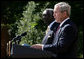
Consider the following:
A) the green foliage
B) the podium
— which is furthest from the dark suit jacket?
the green foliage

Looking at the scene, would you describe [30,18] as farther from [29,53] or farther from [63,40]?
[29,53]

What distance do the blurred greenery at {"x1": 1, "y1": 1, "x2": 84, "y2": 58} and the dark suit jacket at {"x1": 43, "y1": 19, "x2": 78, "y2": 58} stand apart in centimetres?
281

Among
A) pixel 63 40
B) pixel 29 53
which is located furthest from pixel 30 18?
pixel 29 53

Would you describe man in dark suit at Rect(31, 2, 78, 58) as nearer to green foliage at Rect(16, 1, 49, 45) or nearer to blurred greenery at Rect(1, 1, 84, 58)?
blurred greenery at Rect(1, 1, 84, 58)

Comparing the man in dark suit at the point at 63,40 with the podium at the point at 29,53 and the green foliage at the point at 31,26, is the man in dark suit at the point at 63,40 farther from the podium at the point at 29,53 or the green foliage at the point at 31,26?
the green foliage at the point at 31,26

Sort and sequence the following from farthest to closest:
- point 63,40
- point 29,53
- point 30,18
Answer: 1. point 30,18
2. point 63,40
3. point 29,53

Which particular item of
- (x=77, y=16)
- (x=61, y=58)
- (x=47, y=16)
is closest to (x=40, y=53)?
(x=61, y=58)

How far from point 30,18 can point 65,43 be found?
3879 mm

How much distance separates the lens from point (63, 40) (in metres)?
3.24

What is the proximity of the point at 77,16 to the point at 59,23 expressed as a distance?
480 centimetres

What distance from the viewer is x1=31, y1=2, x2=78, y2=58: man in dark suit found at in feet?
10.5

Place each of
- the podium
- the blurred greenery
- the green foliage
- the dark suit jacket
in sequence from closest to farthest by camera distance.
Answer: the podium → the dark suit jacket → the green foliage → the blurred greenery

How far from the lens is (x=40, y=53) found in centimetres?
307

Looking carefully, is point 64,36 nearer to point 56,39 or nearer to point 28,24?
point 56,39
